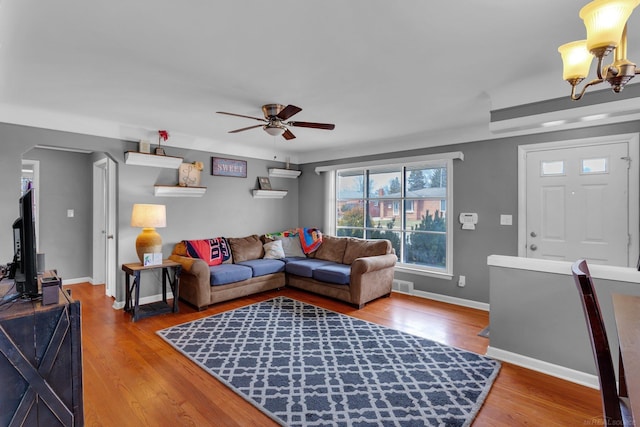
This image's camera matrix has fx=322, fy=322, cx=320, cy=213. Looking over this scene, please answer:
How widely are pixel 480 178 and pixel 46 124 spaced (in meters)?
5.09

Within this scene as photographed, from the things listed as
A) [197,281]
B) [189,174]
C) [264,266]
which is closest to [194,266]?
[197,281]

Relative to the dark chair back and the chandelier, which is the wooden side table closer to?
the dark chair back

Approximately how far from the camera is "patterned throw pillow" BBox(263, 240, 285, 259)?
5.18m

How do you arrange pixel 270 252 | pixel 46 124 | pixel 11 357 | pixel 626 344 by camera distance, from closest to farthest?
pixel 626 344, pixel 11 357, pixel 46 124, pixel 270 252

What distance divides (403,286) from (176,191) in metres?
3.59

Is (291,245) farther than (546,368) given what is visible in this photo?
Yes

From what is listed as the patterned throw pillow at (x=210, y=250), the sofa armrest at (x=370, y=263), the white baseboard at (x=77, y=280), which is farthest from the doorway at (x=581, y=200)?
the white baseboard at (x=77, y=280)

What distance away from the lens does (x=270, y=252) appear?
5195 millimetres

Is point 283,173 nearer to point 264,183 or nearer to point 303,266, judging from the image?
point 264,183

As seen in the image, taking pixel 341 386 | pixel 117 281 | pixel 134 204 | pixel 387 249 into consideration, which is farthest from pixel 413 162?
pixel 117 281

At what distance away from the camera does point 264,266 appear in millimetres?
4703

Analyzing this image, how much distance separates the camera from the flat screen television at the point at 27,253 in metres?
1.59

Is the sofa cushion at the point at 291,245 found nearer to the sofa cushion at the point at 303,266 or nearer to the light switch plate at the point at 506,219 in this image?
the sofa cushion at the point at 303,266

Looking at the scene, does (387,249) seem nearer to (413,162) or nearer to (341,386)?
(413,162)
